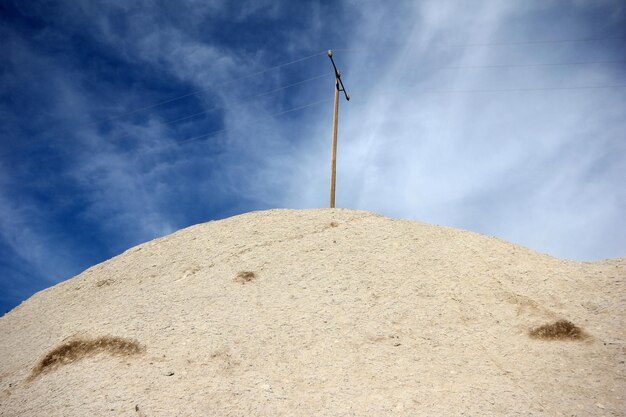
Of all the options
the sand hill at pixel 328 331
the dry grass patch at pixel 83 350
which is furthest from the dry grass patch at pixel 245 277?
the dry grass patch at pixel 83 350

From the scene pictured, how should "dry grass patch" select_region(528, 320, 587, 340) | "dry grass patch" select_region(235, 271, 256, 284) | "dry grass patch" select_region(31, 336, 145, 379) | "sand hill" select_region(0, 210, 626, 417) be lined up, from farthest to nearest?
"dry grass patch" select_region(235, 271, 256, 284) < "dry grass patch" select_region(31, 336, 145, 379) < "dry grass patch" select_region(528, 320, 587, 340) < "sand hill" select_region(0, 210, 626, 417)

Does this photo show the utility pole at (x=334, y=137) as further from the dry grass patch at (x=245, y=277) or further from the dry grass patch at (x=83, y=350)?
the dry grass patch at (x=83, y=350)

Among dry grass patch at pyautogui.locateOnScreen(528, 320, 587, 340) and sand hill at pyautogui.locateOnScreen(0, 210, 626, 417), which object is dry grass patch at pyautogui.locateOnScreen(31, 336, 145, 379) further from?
dry grass patch at pyautogui.locateOnScreen(528, 320, 587, 340)

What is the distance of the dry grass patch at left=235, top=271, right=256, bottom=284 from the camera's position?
535 inches

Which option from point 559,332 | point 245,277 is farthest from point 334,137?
point 559,332

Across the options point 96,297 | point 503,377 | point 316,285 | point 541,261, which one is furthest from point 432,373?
point 96,297

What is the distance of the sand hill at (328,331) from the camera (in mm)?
8727

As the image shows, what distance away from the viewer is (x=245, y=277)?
45.1 ft

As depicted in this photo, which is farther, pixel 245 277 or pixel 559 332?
pixel 245 277

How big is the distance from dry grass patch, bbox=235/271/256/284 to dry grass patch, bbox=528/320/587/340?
8.05 m

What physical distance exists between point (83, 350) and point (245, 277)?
16.0 ft

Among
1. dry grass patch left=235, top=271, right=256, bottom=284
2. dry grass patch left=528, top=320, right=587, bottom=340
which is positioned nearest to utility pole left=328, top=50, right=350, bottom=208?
dry grass patch left=235, top=271, right=256, bottom=284

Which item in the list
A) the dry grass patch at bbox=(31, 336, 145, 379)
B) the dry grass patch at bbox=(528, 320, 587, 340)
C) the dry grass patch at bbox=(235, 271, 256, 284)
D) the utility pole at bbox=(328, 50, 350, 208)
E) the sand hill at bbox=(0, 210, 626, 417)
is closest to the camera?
the sand hill at bbox=(0, 210, 626, 417)

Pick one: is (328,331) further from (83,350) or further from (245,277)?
(83,350)
